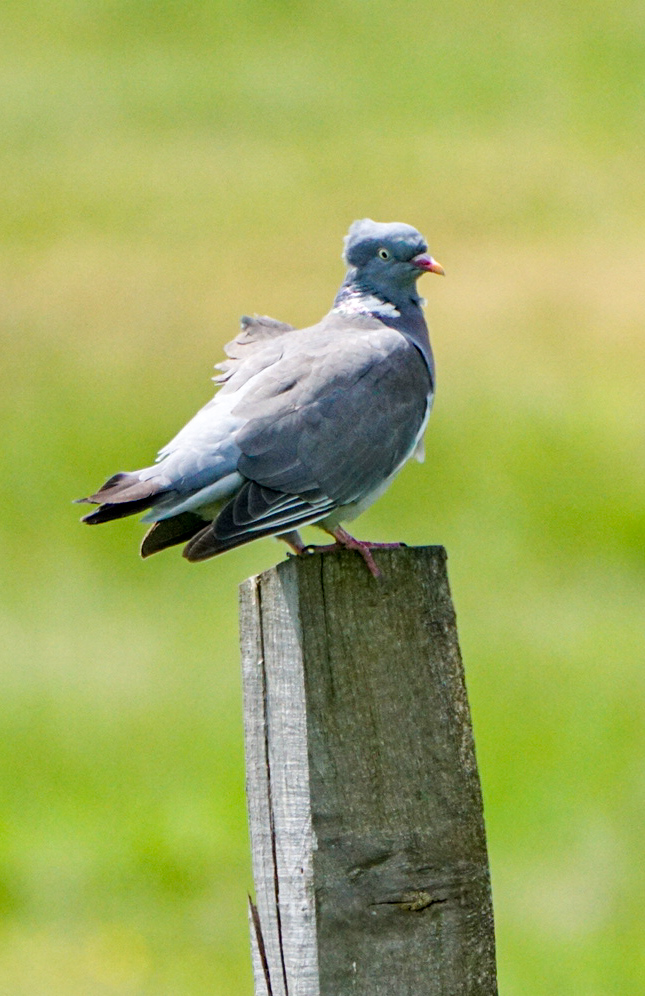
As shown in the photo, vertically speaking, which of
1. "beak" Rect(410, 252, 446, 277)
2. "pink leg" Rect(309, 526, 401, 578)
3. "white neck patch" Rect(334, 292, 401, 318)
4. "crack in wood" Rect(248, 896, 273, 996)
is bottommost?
"crack in wood" Rect(248, 896, 273, 996)

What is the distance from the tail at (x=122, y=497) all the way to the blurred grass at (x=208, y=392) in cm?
452

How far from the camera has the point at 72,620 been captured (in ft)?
41.9

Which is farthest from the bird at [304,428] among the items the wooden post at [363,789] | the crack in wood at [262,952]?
the crack in wood at [262,952]

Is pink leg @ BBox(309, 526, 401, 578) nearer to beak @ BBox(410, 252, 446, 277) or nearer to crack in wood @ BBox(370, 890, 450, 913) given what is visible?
crack in wood @ BBox(370, 890, 450, 913)

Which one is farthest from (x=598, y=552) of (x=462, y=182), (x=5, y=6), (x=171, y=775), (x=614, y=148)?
(x=5, y=6)

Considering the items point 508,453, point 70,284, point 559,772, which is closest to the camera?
point 559,772

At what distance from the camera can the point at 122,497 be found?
12.7 feet

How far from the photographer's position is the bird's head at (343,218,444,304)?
4930 millimetres

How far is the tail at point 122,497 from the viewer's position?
3.83 meters

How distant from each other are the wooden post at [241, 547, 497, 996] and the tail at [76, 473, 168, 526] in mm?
971

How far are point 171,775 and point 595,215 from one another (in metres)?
11.6

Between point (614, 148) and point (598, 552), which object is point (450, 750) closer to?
point (598, 552)

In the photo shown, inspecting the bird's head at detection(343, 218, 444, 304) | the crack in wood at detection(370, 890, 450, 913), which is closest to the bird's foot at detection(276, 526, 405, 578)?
the crack in wood at detection(370, 890, 450, 913)

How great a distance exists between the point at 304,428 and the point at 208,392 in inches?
452
